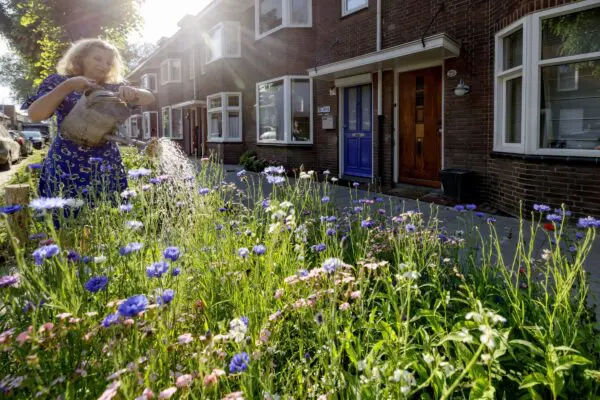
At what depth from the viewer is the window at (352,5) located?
1096 cm

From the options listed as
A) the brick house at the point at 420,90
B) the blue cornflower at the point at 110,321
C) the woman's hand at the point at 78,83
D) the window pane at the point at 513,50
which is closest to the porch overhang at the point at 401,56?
the brick house at the point at 420,90

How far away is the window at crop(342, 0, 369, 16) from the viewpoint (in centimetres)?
1096

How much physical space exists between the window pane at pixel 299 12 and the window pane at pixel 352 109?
10.4ft

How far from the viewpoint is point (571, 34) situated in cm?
628

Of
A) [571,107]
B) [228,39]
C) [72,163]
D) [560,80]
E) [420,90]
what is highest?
[228,39]

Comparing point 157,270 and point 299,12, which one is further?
point 299,12

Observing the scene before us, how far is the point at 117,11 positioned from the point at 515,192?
13.2 m

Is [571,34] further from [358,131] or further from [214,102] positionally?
[214,102]

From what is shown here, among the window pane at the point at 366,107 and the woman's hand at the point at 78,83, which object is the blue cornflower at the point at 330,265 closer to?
the woman's hand at the point at 78,83

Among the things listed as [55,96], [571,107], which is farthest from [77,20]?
[571,107]

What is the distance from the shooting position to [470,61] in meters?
8.35

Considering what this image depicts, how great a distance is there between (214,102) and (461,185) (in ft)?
47.3

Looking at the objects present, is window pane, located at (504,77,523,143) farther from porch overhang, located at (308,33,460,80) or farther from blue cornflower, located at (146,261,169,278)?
blue cornflower, located at (146,261,169,278)

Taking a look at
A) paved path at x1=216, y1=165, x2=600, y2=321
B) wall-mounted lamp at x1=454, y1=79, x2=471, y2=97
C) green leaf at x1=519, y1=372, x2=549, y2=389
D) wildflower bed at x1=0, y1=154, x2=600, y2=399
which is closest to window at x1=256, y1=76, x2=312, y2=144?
paved path at x1=216, y1=165, x2=600, y2=321
